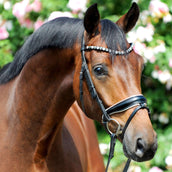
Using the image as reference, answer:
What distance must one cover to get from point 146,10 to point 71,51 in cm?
203

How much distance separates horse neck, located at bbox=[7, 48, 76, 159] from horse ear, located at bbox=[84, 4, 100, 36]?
155mm

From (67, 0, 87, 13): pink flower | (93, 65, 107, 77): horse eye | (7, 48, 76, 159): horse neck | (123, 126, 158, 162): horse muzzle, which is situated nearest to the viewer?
(123, 126, 158, 162): horse muzzle

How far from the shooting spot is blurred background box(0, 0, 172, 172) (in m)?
3.49

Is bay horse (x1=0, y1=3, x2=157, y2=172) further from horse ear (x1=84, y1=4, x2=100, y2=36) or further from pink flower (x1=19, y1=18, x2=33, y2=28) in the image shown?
pink flower (x1=19, y1=18, x2=33, y2=28)

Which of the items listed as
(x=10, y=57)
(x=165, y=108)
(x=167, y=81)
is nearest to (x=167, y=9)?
(x=167, y=81)

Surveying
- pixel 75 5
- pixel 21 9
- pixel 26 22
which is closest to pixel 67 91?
pixel 75 5

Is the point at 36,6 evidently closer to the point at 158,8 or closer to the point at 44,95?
the point at 158,8

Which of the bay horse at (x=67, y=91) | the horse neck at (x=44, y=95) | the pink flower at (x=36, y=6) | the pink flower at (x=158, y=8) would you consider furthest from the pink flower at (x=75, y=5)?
the horse neck at (x=44, y=95)

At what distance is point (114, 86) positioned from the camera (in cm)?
164

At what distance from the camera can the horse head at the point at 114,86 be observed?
5.22 ft

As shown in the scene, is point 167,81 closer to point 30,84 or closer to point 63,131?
point 63,131

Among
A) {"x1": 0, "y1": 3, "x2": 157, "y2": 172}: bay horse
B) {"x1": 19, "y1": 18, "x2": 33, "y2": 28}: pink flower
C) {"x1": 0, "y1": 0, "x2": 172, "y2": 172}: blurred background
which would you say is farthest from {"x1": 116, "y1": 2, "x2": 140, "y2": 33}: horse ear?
{"x1": 19, "y1": 18, "x2": 33, "y2": 28}: pink flower

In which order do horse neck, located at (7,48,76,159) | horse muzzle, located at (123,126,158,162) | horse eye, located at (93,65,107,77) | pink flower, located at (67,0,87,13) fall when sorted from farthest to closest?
pink flower, located at (67,0,87,13), horse neck, located at (7,48,76,159), horse eye, located at (93,65,107,77), horse muzzle, located at (123,126,158,162)

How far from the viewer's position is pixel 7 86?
207cm
